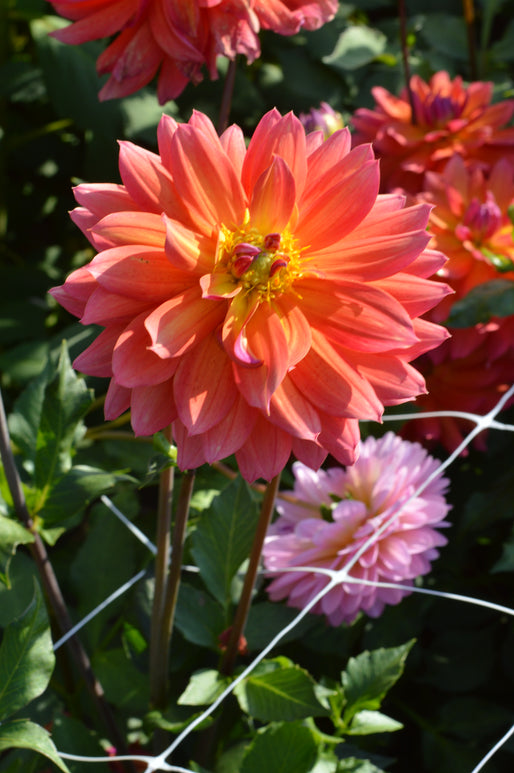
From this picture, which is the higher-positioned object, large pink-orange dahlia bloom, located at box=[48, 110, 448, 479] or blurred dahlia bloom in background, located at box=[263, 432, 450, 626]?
large pink-orange dahlia bloom, located at box=[48, 110, 448, 479]

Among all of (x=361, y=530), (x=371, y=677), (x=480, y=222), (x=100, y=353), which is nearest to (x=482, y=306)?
(x=480, y=222)

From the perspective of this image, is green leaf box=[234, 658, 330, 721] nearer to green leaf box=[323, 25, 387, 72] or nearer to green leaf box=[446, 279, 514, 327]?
green leaf box=[446, 279, 514, 327]

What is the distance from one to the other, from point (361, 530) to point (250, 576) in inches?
6.3

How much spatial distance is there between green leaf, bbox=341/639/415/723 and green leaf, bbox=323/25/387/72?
87 centimetres

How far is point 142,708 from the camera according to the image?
0.76 metres

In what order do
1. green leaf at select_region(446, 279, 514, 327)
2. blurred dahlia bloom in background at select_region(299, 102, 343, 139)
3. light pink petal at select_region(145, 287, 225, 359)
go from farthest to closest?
blurred dahlia bloom in background at select_region(299, 102, 343, 139), green leaf at select_region(446, 279, 514, 327), light pink petal at select_region(145, 287, 225, 359)

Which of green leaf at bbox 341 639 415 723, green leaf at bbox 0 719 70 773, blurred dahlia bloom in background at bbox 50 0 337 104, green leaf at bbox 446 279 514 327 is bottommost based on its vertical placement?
green leaf at bbox 341 639 415 723

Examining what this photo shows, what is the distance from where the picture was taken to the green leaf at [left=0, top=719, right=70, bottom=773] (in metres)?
0.53

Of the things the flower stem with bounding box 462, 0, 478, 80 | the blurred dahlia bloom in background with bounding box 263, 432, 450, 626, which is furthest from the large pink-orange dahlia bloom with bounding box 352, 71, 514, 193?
the blurred dahlia bloom in background with bounding box 263, 432, 450, 626

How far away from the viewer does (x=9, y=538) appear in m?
0.63

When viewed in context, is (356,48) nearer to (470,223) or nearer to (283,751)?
(470,223)

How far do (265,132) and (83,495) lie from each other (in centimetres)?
34

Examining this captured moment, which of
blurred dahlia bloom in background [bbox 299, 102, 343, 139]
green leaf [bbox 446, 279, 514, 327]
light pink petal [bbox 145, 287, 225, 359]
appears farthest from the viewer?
blurred dahlia bloom in background [bbox 299, 102, 343, 139]

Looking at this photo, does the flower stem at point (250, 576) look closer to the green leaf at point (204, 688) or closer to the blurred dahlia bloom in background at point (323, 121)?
the green leaf at point (204, 688)
